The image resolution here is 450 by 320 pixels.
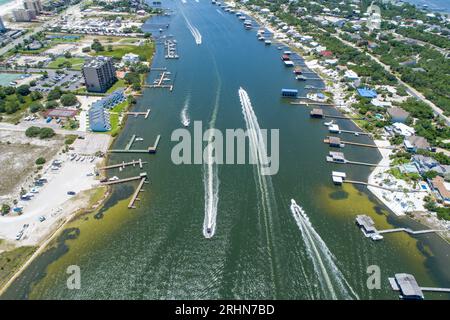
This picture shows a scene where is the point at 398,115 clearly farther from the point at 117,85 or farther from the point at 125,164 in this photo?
the point at 117,85

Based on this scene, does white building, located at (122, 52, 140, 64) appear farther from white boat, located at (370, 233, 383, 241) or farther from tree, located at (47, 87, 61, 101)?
white boat, located at (370, 233, 383, 241)

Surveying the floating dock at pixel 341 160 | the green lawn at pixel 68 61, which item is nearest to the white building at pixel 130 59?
the green lawn at pixel 68 61

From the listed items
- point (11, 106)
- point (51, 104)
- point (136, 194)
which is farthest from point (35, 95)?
point (136, 194)

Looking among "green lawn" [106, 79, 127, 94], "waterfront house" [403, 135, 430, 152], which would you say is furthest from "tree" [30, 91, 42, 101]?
"waterfront house" [403, 135, 430, 152]

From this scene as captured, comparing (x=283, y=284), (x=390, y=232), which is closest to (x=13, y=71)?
(x=283, y=284)

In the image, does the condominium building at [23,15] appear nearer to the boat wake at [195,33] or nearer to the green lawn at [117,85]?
the boat wake at [195,33]
